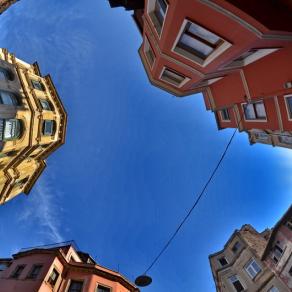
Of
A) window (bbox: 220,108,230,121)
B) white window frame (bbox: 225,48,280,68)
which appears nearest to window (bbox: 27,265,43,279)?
white window frame (bbox: 225,48,280,68)

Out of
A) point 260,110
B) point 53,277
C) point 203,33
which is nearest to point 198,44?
point 203,33

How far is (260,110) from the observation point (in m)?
17.3

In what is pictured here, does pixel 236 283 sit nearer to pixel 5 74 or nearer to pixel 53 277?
pixel 53 277

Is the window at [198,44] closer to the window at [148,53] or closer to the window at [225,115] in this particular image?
the window at [148,53]

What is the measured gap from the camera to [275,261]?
80.9 feet

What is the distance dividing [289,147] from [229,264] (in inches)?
613

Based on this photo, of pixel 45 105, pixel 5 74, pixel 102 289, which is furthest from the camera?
pixel 45 105

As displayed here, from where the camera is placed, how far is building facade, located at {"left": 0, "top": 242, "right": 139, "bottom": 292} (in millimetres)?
19016

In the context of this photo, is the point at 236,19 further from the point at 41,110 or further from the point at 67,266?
the point at 67,266

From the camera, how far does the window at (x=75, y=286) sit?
20484 mm

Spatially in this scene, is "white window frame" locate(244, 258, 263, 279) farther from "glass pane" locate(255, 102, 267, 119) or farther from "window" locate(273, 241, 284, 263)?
"glass pane" locate(255, 102, 267, 119)

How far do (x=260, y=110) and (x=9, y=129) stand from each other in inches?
718

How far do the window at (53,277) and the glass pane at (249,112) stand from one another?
19991 mm

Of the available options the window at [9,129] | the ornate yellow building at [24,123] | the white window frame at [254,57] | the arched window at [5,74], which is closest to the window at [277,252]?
the white window frame at [254,57]
